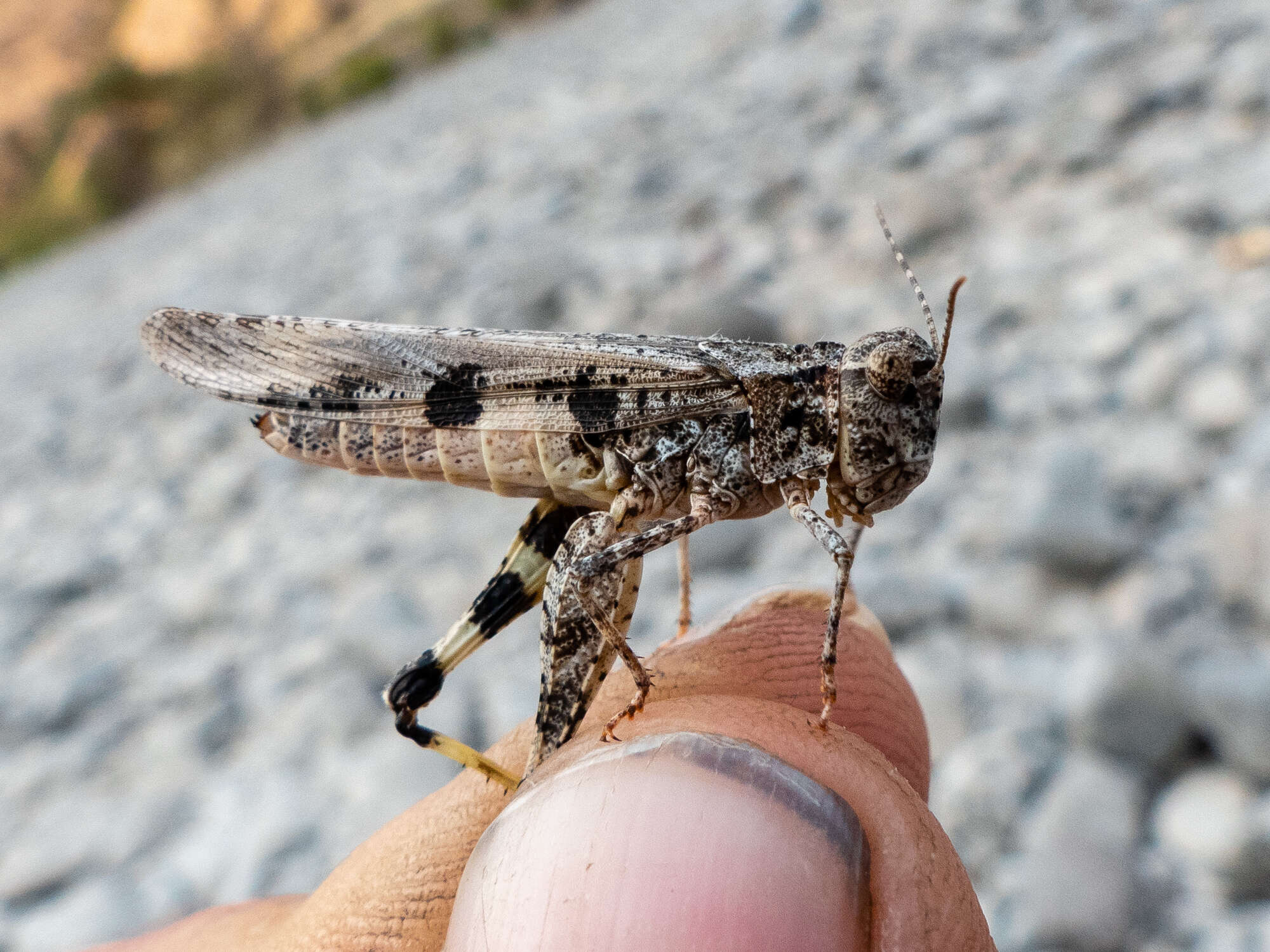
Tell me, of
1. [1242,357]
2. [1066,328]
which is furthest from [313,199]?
[1242,357]

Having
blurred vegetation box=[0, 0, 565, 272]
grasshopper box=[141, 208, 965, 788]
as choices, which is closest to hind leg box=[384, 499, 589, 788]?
grasshopper box=[141, 208, 965, 788]

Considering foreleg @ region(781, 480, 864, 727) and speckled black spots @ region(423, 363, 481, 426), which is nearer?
foreleg @ region(781, 480, 864, 727)

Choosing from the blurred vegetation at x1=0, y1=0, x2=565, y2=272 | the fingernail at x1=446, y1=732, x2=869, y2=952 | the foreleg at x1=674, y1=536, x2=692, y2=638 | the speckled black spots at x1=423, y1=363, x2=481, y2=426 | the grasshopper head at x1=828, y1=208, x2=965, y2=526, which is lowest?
the fingernail at x1=446, y1=732, x2=869, y2=952

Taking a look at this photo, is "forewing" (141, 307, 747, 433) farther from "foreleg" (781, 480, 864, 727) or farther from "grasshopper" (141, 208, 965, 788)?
"foreleg" (781, 480, 864, 727)

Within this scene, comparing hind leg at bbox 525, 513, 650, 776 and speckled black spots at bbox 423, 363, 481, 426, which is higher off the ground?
speckled black spots at bbox 423, 363, 481, 426

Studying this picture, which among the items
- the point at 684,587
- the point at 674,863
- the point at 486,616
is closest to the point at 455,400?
the point at 486,616

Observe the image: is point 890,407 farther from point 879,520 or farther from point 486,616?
point 879,520

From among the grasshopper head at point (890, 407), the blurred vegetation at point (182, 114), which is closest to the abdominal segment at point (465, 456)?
the grasshopper head at point (890, 407)
